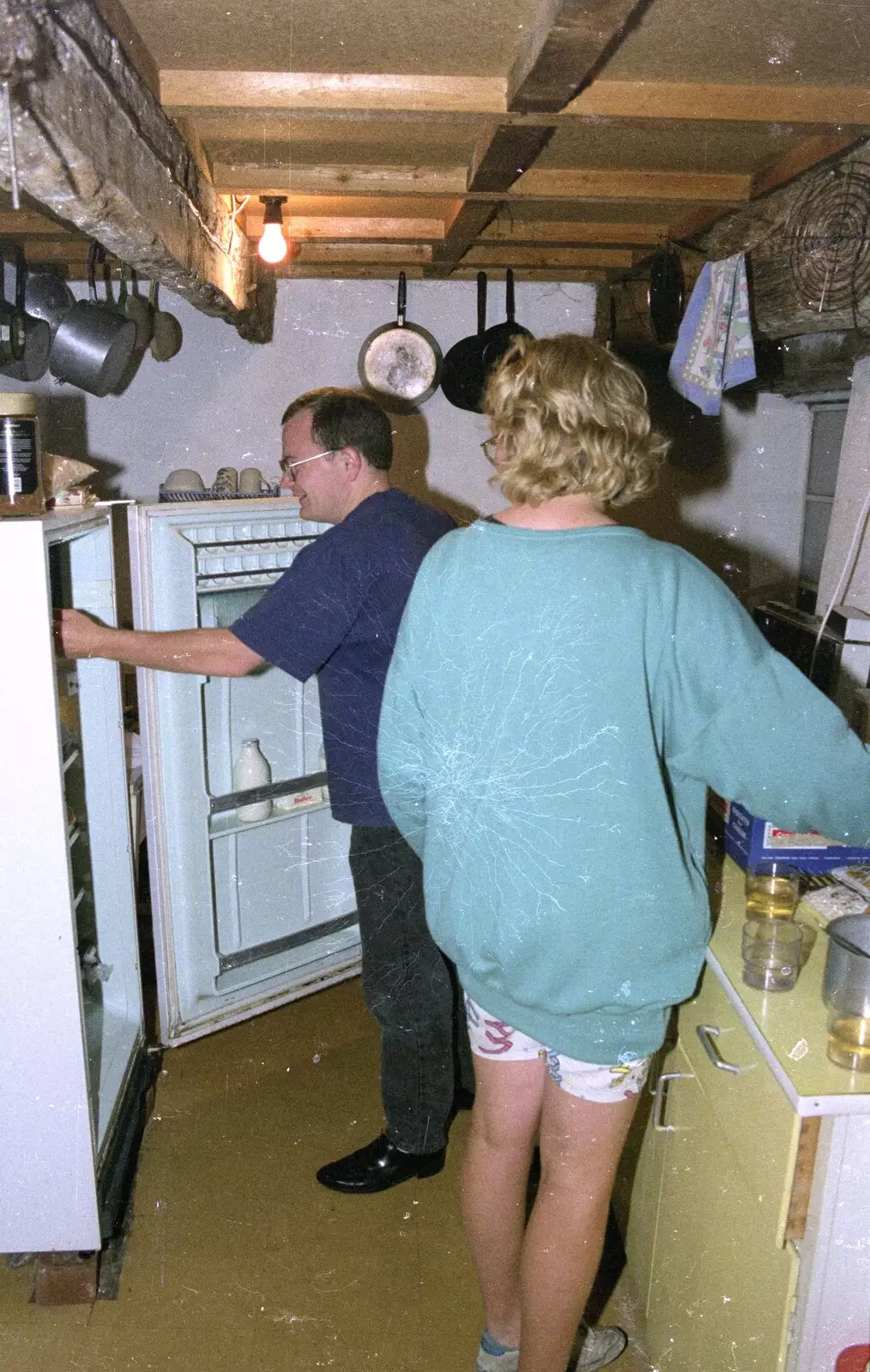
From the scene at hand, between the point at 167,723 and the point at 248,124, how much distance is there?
1223 millimetres

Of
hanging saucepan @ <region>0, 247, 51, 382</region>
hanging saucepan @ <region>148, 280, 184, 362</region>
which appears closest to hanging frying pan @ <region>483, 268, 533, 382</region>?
hanging saucepan @ <region>148, 280, 184, 362</region>

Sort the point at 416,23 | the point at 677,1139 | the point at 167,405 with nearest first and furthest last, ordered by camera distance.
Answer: the point at 416,23, the point at 677,1139, the point at 167,405

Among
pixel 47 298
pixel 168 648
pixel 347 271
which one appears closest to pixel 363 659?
pixel 168 648

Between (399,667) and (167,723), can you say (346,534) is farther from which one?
(167,723)

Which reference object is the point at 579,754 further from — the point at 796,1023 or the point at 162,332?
the point at 162,332

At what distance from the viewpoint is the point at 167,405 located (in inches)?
135

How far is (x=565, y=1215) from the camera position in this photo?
1.23 m

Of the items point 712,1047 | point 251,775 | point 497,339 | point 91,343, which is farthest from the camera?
point 497,339

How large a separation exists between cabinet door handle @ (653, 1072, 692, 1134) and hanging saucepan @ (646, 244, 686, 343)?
75.9 inches

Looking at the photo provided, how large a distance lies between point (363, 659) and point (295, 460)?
443 millimetres

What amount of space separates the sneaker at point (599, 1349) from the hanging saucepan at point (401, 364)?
279 cm

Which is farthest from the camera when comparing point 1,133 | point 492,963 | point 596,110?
point 596,110

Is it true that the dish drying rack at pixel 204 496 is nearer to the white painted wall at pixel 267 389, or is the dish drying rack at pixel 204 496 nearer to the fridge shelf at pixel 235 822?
the fridge shelf at pixel 235 822

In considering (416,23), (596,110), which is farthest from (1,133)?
(596,110)
